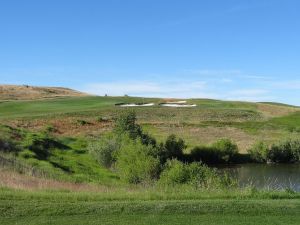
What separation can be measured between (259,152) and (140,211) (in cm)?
5298

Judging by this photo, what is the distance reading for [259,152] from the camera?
206 feet

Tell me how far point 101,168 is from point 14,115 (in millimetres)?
40511

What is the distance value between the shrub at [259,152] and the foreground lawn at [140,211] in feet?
166

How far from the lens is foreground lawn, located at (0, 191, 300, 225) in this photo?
11102 millimetres

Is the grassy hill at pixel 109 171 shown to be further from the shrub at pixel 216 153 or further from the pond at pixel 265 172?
the pond at pixel 265 172

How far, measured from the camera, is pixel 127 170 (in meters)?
35.1

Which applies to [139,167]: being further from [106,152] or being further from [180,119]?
[180,119]

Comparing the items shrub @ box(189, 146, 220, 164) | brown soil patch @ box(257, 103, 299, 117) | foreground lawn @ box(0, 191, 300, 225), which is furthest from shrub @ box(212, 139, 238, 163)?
foreground lawn @ box(0, 191, 300, 225)

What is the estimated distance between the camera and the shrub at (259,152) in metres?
62.6

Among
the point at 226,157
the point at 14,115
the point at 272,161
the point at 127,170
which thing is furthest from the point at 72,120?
the point at 127,170

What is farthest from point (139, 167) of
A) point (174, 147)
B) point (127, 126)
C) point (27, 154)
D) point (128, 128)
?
point (174, 147)

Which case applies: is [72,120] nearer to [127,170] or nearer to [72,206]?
[127,170]

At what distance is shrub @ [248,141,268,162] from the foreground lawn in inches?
1998

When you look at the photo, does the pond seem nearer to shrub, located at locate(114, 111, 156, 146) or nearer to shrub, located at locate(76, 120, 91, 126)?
shrub, located at locate(114, 111, 156, 146)
